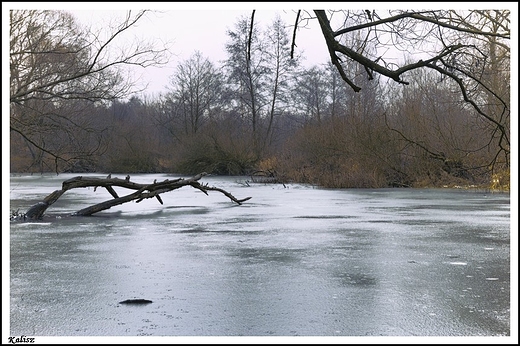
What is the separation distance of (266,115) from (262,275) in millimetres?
35829

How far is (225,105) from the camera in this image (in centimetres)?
4141

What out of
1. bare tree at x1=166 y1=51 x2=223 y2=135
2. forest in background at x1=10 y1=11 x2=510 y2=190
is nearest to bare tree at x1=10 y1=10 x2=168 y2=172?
forest in background at x1=10 y1=11 x2=510 y2=190

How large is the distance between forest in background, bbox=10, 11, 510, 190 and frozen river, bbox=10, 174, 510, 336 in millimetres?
1314

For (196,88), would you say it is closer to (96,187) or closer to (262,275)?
(96,187)

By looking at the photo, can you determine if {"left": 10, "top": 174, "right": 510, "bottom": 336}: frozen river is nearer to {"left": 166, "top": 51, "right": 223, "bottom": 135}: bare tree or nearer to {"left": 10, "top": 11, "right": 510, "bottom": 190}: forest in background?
{"left": 10, "top": 11, "right": 510, "bottom": 190}: forest in background

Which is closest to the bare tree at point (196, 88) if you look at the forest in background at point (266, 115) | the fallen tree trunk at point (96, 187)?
the forest in background at point (266, 115)

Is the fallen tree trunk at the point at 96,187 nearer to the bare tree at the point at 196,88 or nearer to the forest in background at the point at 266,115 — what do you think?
the forest in background at the point at 266,115

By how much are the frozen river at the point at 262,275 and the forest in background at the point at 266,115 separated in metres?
1.31

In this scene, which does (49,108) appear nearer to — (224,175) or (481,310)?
(481,310)

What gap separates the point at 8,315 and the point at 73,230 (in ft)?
19.8

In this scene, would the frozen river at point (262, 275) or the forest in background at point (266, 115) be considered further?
the forest in background at point (266, 115)

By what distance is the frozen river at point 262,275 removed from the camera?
4660 millimetres

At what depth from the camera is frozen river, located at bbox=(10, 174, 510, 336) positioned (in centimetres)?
466

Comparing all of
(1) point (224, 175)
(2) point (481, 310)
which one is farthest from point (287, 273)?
(1) point (224, 175)
